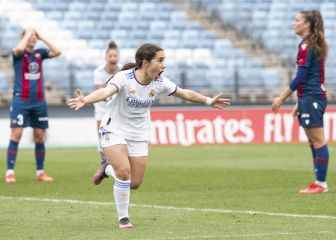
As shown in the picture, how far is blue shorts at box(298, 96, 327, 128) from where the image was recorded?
13.9m

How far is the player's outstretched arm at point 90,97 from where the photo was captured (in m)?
10.1

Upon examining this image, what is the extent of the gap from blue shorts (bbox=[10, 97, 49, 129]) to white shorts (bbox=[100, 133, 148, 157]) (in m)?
5.67

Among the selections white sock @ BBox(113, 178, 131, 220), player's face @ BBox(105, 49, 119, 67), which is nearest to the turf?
white sock @ BBox(113, 178, 131, 220)

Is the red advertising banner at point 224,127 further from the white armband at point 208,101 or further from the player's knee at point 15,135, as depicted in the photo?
the white armband at point 208,101

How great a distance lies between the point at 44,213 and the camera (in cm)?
1176

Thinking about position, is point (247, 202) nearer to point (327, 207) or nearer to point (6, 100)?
point (327, 207)

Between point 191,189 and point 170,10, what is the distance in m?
19.7

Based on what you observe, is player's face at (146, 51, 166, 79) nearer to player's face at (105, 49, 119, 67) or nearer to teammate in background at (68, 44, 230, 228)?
teammate in background at (68, 44, 230, 228)

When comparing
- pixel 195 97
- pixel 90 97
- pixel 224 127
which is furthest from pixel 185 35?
pixel 90 97

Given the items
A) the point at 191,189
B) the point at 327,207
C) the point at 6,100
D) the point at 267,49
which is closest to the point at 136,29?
the point at 267,49

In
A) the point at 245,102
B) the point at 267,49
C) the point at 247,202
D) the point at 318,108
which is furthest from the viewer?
the point at 267,49

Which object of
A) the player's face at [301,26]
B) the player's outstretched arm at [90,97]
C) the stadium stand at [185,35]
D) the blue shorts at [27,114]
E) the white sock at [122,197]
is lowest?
the stadium stand at [185,35]

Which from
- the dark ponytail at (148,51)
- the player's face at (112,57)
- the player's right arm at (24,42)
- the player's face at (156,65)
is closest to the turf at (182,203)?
the player's face at (156,65)

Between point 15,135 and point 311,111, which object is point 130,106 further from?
point 15,135
